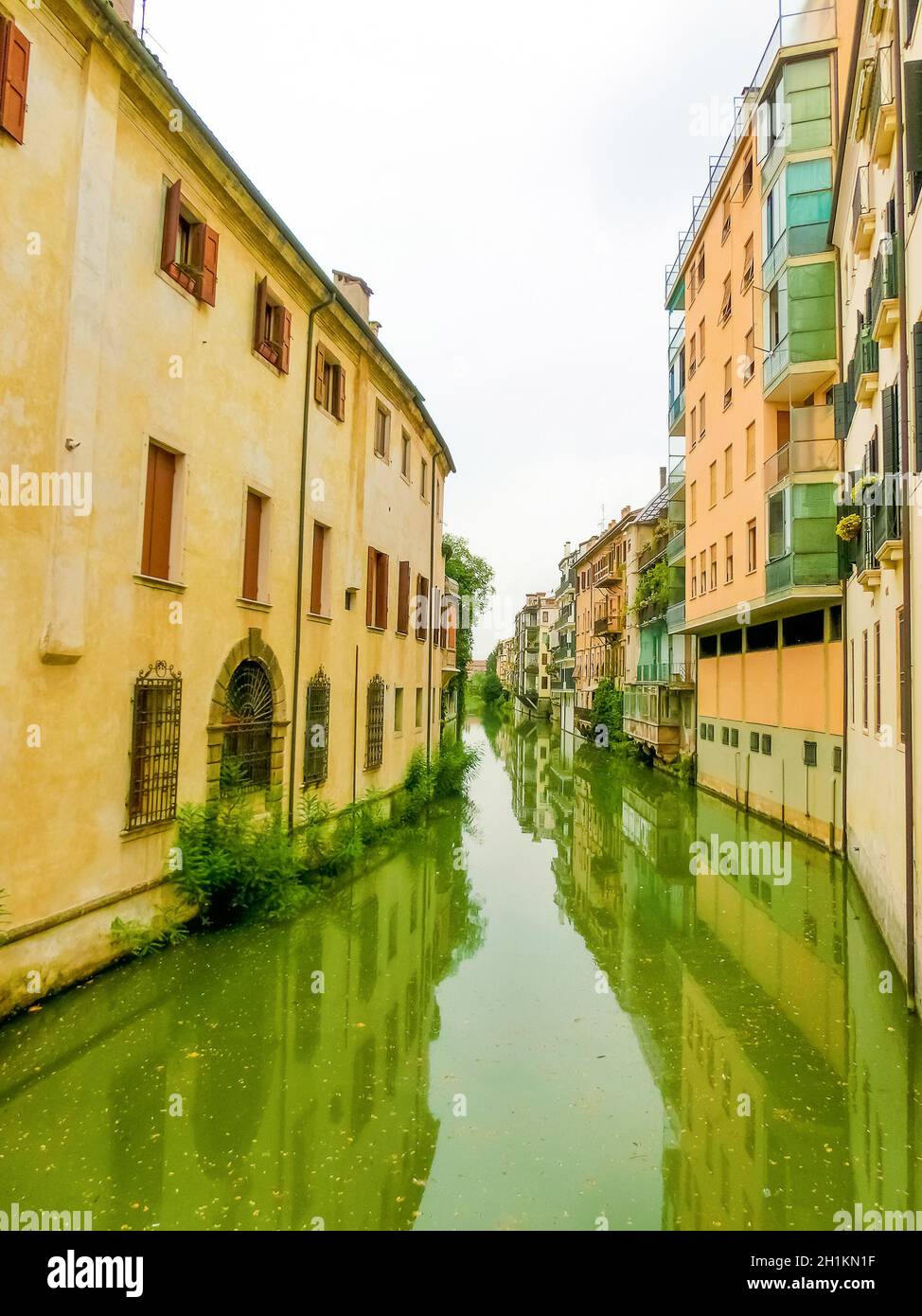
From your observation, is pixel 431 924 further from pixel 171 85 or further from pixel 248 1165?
pixel 171 85

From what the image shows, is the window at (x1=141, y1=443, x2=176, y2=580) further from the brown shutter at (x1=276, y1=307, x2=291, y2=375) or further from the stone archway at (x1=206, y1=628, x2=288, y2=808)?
the brown shutter at (x1=276, y1=307, x2=291, y2=375)

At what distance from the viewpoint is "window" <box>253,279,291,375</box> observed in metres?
11.0

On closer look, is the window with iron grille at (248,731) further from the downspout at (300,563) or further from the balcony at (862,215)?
the balcony at (862,215)

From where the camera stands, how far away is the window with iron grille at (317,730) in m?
12.8

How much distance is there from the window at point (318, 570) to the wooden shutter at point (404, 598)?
4.87 meters

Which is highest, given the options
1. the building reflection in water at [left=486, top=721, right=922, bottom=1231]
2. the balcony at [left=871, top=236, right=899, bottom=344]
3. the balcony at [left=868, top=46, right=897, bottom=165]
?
the balcony at [left=868, top=46, right=897, bottom=165]

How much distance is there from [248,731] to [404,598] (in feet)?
29.7

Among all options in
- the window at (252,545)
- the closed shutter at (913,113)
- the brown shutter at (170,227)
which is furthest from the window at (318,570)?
the closed shutter at (913,113)

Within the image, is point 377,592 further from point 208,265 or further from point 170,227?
point 170,227

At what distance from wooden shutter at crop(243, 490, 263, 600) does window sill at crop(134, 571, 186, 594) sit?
1.95 meters

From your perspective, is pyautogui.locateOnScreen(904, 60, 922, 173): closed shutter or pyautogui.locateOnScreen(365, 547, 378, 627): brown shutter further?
pyautogui.locateOnScreen(365, 547, 378, 627): brown shutter

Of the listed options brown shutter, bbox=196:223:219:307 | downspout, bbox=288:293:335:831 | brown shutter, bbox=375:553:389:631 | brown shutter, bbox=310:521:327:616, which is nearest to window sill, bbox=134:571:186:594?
downspout, bbox=288:293:335:831

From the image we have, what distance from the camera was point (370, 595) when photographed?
16.5 metres

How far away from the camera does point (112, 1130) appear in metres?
4.91
